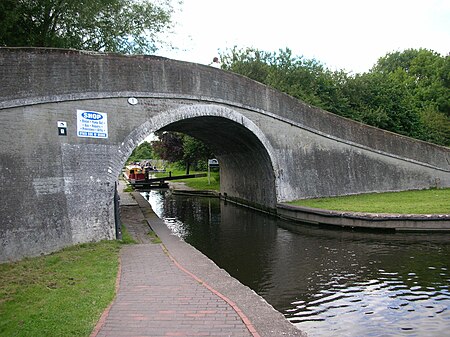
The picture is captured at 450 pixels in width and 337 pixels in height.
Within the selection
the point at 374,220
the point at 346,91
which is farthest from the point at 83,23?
the point at 346,91

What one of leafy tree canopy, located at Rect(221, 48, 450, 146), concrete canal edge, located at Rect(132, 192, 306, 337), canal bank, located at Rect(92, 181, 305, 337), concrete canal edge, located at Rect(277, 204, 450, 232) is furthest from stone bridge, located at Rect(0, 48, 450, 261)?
leafy tree canopy, located at Rect(221, 48, 450, 146)

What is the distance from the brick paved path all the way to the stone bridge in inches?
131

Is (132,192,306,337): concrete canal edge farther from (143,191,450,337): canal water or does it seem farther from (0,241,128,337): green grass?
(0,241,128,337): green grass

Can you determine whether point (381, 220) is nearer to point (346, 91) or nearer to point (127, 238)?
point (127, 238)

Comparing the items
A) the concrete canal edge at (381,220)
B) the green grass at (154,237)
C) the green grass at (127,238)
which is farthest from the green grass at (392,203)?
the green grass at (127,238)

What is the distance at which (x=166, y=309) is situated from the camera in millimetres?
5258

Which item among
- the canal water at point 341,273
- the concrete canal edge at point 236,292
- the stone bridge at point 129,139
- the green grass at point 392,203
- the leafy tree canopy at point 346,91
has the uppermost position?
the leafy tree canopy at point 346,91

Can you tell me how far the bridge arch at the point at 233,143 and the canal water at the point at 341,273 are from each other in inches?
112

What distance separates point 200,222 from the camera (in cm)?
1656

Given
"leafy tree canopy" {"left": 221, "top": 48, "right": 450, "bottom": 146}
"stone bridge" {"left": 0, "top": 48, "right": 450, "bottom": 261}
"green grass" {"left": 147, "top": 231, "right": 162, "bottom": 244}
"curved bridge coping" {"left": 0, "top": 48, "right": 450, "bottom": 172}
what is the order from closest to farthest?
"stone bridge" {"left": 0, "top": 48, "right": 450, "bottom": 261}
"curved bridge coping" {"left": 0, "top": 48, "right": 450, "bottom": 172}
"green grass" {"left": 147, "top": 231, "right": 162, "bottom": 244}
"leafy tree canopy" {"left": 221, "top": 48, "right": 450, "bottom": 146}

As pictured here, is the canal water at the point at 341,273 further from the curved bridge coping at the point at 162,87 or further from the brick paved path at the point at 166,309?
the curved bridge coping at the point at 162,87

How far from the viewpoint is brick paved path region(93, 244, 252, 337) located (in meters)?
4.55

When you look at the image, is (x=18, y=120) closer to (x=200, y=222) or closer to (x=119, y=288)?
(x=119, y=288)

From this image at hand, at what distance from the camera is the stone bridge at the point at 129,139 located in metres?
9.16
